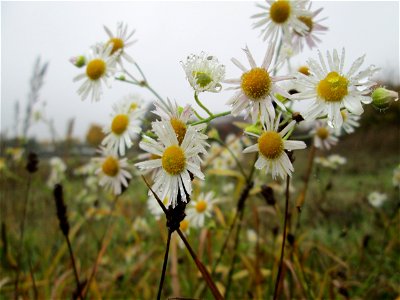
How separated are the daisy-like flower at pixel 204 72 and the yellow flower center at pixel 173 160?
0.12 meters

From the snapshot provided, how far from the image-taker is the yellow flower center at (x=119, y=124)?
1122mm

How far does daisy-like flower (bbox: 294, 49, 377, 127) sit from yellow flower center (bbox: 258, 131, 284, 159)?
7 centimetres

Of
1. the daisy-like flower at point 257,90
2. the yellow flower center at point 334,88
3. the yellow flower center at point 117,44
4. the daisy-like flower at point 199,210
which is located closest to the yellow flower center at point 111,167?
the yellow flower center at point 117,44

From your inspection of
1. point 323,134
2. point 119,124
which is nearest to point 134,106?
point 119,124

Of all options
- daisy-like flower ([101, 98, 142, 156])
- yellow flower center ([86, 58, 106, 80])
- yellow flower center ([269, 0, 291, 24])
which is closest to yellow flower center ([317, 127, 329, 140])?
yellow flower center ([269, 0, 291, 24])

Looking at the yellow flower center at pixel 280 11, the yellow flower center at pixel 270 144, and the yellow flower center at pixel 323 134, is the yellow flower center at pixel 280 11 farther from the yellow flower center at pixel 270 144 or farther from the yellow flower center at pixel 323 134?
the yellow flower center at pixel 323 134

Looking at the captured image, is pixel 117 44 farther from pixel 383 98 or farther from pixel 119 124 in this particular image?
pixel 383 98

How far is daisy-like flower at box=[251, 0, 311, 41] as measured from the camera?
3.07 ft

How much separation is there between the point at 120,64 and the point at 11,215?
2749 mm

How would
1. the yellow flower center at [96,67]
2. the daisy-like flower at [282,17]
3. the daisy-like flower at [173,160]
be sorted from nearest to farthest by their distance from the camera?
the daisy-like flower at [173,160], the daisy-like flower at [282,17], the yellow flower center at [96,67]

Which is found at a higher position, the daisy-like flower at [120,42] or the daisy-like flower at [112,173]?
the daisy-like flower at [120,42]

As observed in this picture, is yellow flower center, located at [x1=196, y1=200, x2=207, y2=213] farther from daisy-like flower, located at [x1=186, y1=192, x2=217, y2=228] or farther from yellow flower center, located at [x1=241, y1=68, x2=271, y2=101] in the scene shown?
yellow flower center, located at [x1=241, y1=68, x2=271, y2=101]

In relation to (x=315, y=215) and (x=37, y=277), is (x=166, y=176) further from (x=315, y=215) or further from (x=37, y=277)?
(x=315, y=215)

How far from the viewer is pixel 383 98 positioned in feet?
2.13
